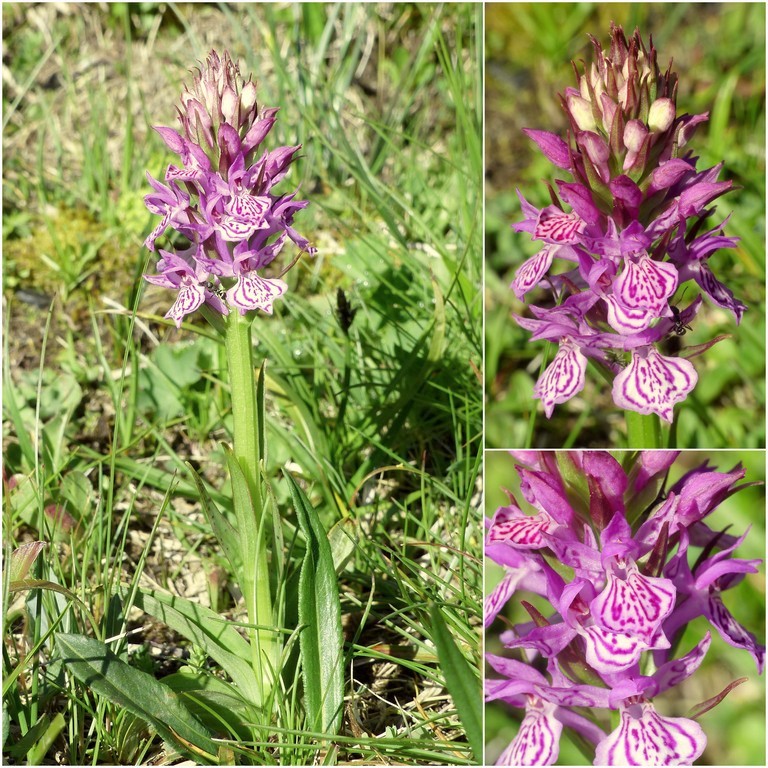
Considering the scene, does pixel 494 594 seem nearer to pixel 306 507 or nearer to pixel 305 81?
pixel 306 507

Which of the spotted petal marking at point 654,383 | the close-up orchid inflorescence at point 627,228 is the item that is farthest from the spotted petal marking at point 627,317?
the spotted petal marking at point 654,383

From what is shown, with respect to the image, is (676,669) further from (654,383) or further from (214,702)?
(214,702)

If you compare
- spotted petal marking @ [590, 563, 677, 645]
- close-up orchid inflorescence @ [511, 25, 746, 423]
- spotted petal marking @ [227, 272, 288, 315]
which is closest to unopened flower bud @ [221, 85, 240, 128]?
spotted petal marking @ [227, 272, 288, 315]

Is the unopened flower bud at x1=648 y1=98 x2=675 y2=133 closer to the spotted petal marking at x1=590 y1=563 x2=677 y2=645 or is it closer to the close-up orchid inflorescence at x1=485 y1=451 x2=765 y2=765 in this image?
the close-up orchid inflorescence at x1=485 y1=451 x2=765 y2=765

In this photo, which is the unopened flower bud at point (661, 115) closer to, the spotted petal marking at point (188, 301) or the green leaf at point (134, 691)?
the spotted petal marking at point (188, 301)

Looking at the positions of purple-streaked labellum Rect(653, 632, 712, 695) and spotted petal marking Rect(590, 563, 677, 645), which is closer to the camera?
spotted petal marking Rect(590, 563, 677, 645)

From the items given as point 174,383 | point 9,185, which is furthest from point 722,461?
point 9,185
